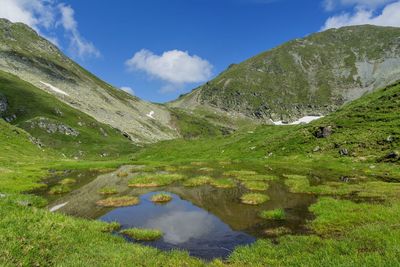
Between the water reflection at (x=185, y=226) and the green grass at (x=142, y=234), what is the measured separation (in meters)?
0.53

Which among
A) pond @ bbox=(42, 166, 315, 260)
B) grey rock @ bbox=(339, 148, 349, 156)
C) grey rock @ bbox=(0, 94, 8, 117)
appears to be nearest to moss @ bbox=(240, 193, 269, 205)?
pond @ bbox=(42, 166, 315, 260)

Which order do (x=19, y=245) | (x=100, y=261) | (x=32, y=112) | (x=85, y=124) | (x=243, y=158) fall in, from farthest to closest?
(x=85, y=124) → (x=32, y=112) → (x=243, y=158) → (x=100, y=261) → (x=19, y=245)

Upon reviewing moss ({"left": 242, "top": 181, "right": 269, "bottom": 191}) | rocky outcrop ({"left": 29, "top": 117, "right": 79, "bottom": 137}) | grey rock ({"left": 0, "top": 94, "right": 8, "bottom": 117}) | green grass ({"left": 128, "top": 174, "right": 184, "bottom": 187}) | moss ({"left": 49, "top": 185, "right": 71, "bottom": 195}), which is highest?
grey rock ({"left": 0, "top": 94, "right": 8, "bottom": 117})

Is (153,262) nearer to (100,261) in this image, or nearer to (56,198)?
(100,261)

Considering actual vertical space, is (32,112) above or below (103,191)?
above

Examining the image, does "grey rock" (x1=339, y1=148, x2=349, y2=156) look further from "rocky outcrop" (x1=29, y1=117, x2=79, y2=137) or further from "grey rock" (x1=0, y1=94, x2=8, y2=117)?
"grey rock" (x1=0, y1=94, x2=8, y2=117)

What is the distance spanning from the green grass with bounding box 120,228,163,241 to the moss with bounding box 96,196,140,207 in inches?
458

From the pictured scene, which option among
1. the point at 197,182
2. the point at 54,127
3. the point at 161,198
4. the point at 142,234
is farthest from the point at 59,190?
the point at 54,127

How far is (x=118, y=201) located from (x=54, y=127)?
149m

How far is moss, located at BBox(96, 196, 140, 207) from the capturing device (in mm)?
35531

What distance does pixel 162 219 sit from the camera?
1162 inches

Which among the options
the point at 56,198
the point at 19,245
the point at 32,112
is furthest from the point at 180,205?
the point at 32,112

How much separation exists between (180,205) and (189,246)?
1360 cm

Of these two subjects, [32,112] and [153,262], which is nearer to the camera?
[153,262]
